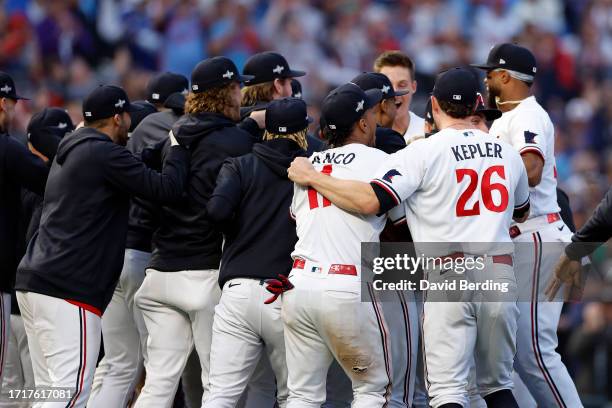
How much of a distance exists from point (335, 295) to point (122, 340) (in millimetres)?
1995

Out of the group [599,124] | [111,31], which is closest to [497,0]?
[599,124]

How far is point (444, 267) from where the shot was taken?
19.7 ft

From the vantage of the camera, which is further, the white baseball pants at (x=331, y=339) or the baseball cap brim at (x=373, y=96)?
the baseball cap brim at (x=373, y=96)

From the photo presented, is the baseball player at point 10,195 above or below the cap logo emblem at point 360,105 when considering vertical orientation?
below

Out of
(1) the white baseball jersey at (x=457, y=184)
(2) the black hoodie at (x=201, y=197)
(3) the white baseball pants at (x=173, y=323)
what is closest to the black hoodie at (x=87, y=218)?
(2) the black hoodie at (x=201, y=197)

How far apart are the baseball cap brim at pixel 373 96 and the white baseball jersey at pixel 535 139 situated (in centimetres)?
91

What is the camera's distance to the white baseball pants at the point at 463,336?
593 cm

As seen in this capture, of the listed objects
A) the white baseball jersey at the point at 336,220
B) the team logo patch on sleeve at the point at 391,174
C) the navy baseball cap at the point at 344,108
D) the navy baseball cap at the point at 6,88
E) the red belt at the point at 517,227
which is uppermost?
the navy baseball cap at the point at 344,108

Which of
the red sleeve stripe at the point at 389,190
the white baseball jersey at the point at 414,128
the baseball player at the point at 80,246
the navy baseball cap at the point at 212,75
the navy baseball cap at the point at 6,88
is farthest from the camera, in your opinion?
the white baseball jersey at the point at 414,128

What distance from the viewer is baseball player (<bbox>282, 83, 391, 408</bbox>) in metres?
5.93

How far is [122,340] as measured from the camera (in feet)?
23.9

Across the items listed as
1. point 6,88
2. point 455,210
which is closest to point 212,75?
point 6,88

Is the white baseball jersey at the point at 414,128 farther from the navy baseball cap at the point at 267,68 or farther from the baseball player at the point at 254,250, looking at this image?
the baseball player at the point at 254,250

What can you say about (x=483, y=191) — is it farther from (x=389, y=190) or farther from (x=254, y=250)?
(x=254, y=250)
